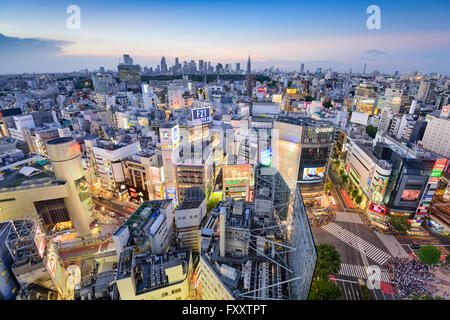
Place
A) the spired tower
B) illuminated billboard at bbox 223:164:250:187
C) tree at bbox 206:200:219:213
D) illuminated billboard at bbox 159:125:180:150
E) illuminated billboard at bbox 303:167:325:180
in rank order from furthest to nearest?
1. tree at bbox 206:200:219:213
2. illuminated billboard at bbox 303:167:325:180
3. illuminated billboard at bbox 159:125:180:150
4. illuminated billboard at bbox 223:164:250:187
5. the spired tower

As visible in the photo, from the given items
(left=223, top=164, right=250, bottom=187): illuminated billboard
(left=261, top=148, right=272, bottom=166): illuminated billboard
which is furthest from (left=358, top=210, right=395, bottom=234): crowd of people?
(left=223, top=164, right=250, bottom=187): illuminated billboard

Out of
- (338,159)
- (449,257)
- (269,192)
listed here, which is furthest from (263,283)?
(338,159)

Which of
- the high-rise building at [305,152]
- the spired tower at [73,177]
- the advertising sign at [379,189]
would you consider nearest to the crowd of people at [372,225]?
the advertising sign at [379,189]

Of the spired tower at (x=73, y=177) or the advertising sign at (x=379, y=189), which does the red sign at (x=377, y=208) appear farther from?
the spired tower at (x=73, y=177)

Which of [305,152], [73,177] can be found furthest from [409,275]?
[73,177]

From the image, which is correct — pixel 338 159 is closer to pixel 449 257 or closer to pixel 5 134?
pixel 449 257

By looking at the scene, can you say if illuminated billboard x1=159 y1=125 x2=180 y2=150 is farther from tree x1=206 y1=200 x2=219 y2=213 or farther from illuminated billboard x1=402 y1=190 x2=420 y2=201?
illuminated billboard x1=402 y1=190 x2=420 y2=201
